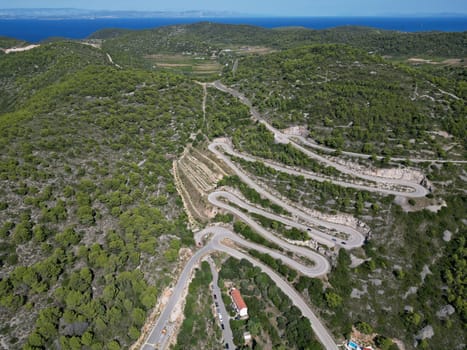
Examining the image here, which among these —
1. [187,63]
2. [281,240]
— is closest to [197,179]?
[281,240]

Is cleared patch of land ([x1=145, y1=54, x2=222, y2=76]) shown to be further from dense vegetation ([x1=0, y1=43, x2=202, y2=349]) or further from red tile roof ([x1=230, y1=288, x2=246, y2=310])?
red tile roof ([x1=230, y1=288, x2=246, y2=310])

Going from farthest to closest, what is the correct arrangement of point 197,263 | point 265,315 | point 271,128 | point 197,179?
point 271,128, point 197,179, point 197,263, point 265,315

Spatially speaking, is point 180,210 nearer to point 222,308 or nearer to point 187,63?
point 222,308

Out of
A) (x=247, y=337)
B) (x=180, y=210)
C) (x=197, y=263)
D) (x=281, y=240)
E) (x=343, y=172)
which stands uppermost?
(x=343, y=172)

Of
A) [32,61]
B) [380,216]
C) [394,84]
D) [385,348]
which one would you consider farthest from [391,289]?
[32,61]

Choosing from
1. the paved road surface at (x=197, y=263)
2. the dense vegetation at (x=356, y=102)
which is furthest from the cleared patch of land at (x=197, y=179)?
the dense vegetation at (x=356, y=102)

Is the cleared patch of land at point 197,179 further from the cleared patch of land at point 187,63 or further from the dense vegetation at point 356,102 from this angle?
the cleared patch of land at point 187,63

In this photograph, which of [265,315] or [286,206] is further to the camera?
[286,206]
